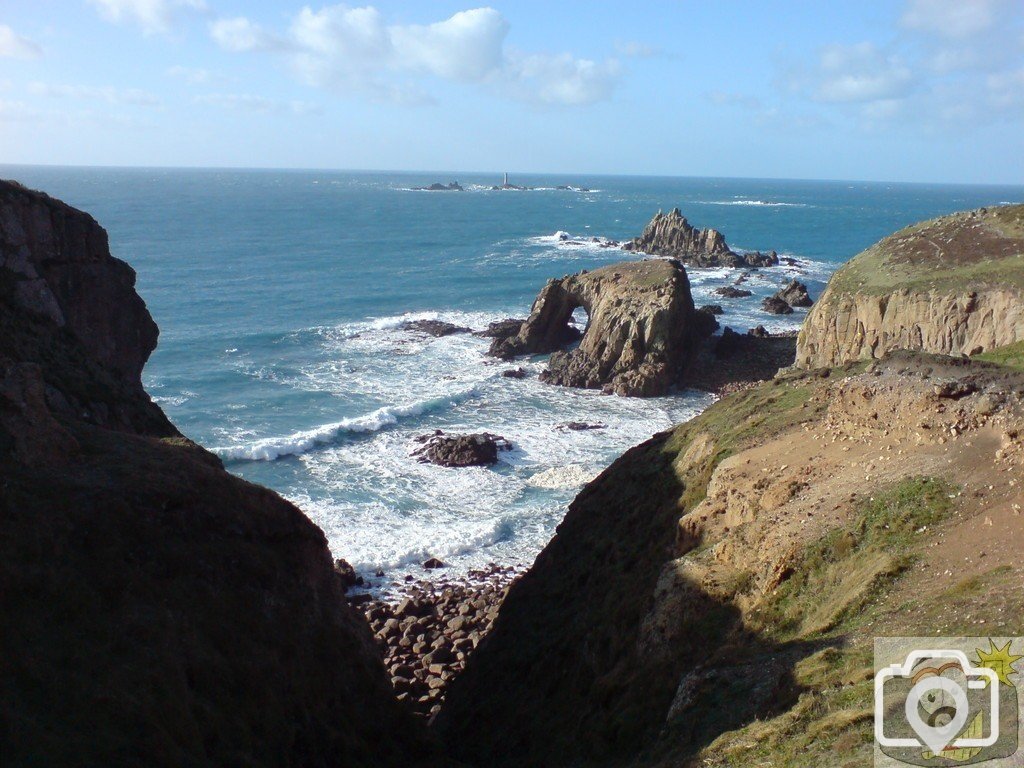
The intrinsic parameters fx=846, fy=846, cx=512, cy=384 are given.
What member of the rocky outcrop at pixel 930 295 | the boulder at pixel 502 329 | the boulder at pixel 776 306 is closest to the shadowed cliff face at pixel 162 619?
the rocky outcrop at pixel 930 295

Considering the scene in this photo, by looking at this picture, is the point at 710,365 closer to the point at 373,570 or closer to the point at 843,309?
the point at 843,309

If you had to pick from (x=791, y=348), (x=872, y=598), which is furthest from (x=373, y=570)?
(x=791, y=348)

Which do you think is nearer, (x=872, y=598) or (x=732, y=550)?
(x=872, y=598)

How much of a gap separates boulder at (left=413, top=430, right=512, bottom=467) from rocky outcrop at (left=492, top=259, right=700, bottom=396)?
1284 cm

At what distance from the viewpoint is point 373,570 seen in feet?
103

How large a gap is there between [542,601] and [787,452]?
7.62 meters

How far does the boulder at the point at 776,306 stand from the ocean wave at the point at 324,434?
35.1 meters

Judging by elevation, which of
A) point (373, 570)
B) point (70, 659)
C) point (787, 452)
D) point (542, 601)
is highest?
point (787, 452)

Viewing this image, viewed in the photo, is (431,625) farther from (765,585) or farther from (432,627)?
(765,585)

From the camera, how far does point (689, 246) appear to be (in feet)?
356

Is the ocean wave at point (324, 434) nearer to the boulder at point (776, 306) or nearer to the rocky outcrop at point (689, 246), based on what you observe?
the boulder at point (776, 306)

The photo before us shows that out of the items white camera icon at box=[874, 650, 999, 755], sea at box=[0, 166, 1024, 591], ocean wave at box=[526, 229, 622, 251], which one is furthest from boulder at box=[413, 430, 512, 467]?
ocean wave at box=[526, 229, 622, 251]

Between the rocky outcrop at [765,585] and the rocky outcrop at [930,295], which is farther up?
the rocky outcrop at [930,295]

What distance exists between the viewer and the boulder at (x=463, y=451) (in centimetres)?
4138
